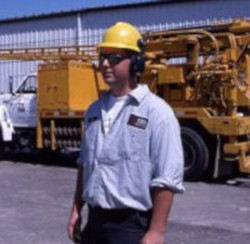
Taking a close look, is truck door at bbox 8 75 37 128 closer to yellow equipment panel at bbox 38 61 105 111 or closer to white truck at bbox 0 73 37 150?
Result: white truck at bbox 0 73 37 150

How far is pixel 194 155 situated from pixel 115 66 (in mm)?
10563

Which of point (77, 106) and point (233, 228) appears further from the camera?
point (77, 106)

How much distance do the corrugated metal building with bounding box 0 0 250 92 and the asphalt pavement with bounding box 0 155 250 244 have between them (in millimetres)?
8967

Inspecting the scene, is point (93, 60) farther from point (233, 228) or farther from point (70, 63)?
point (233, 228)

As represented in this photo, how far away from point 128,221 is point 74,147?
13.0 m

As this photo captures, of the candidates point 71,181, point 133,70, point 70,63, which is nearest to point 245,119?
point 71,181

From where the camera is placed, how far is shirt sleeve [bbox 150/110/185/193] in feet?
12.7

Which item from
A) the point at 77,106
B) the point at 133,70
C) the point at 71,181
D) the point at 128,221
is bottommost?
the point at 71,181

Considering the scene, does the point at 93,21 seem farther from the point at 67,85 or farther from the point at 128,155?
the point at 128,155

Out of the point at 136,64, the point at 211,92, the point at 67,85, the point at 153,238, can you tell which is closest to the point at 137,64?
the point at 136,64

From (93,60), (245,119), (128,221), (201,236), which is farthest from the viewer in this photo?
(93,60)

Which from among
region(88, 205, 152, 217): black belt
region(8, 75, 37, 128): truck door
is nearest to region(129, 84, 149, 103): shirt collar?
region(88, 205, 152, 217): black belt

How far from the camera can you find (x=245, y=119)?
1421 cm

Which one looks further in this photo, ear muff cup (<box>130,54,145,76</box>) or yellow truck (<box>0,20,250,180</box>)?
yellow truck (<box>0,20,250,180</box>)
